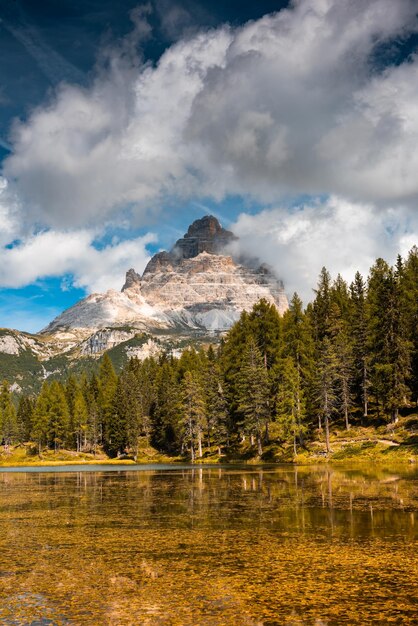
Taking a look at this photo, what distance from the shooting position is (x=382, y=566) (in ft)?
54.0

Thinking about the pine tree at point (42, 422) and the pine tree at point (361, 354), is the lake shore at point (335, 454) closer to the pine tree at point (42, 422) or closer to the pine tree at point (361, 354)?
the pine tree at point (361, 354)

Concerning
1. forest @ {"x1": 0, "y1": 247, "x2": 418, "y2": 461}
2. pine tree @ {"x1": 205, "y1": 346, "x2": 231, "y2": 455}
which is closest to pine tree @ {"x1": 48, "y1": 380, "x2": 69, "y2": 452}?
forest @ {"x1": 0, "y1": 247, "x2": 418, "y2": 461}

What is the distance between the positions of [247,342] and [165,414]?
35618 millimetres

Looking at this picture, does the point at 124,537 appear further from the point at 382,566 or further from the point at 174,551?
the point at 382,566

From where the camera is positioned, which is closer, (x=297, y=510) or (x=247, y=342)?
(x=297, y=510)

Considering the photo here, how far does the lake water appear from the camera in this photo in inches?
503

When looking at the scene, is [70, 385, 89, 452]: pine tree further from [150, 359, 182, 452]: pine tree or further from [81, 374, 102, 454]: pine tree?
[150, 359, 182, 452]: pine tree

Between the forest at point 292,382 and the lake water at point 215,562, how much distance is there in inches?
1740

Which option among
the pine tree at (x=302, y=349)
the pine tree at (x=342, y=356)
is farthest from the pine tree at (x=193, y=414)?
the pine tree at (x=342, y=356)

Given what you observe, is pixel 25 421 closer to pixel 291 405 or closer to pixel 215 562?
pixel 291 405

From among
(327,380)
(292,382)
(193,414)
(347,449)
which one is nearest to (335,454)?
(347,449)

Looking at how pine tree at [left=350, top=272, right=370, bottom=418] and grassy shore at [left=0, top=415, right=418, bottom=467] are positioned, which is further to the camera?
pine tree at [left=350, top=272, right=370, bottom=418]

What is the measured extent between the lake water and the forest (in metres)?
44.2

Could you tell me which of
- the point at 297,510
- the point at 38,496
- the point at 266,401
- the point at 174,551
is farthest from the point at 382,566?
the point at 266,401
